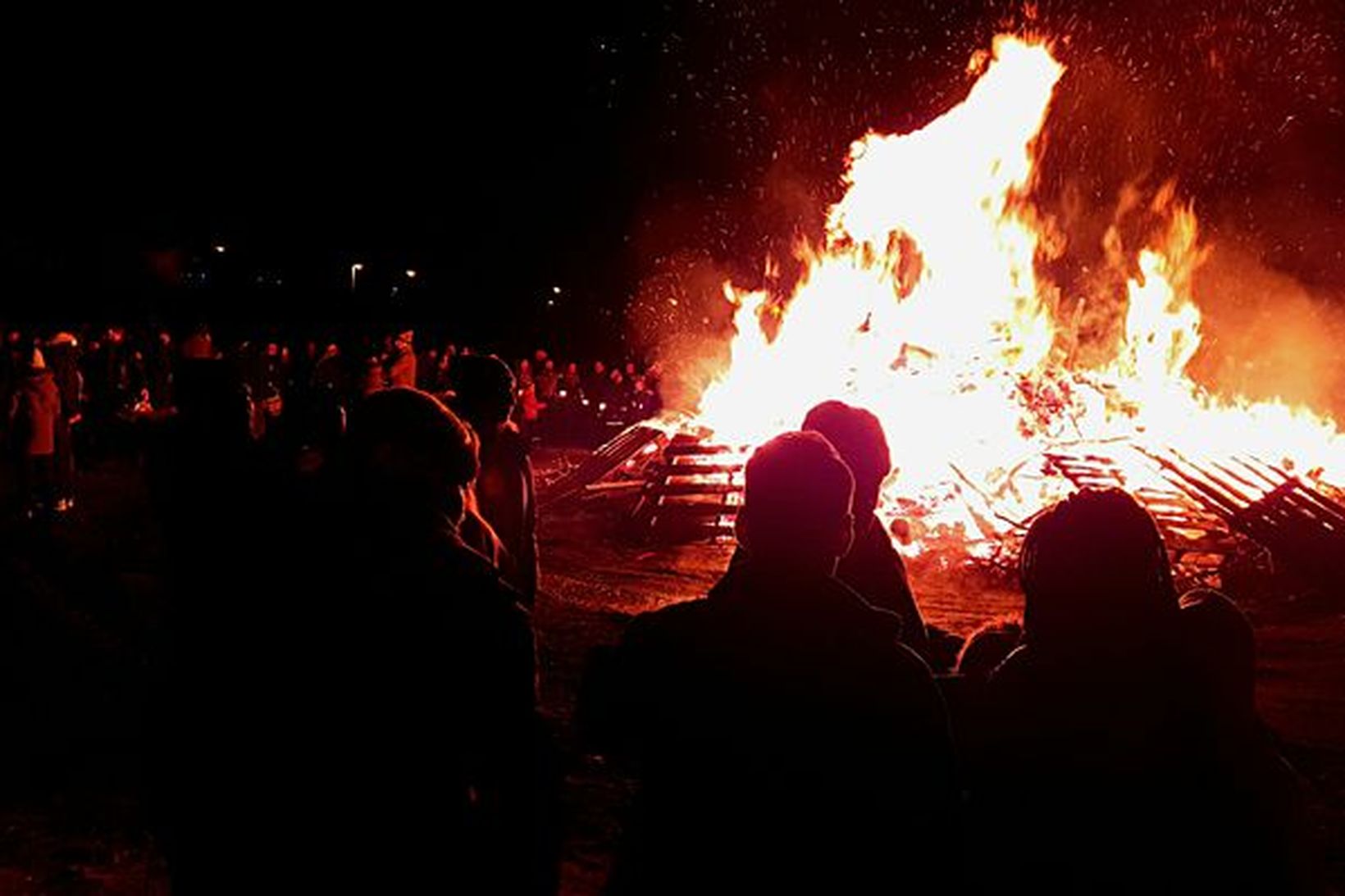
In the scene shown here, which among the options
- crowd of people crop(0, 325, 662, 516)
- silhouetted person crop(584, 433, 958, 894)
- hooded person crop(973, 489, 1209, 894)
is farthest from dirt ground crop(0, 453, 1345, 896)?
hooded person crop(973, 489, 1209, 894)

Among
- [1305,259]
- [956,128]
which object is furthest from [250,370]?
[1305,259]

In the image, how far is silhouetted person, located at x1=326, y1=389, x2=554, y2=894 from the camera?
2365mm

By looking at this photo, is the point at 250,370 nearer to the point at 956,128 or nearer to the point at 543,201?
the point at 956,128

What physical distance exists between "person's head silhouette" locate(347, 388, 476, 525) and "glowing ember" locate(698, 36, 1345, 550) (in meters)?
12.9

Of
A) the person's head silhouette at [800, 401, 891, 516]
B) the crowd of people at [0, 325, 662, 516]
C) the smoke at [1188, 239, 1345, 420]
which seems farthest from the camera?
the smoke at [1188, 239, 1345, 420]

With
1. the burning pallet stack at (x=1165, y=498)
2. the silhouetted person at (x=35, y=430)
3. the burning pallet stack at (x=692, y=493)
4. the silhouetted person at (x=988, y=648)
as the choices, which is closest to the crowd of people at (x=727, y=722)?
the silhouetted person at (x=988, y=648)

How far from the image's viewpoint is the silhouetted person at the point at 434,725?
237 cm

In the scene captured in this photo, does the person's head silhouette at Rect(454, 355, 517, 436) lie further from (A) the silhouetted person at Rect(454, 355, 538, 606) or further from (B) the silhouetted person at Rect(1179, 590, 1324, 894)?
(B) the silhouetted person at Rect(1179, 590, 1324, 894)

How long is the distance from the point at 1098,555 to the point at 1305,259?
1213 inches

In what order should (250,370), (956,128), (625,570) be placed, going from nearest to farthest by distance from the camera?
(625,570), (956,128), (250,370)

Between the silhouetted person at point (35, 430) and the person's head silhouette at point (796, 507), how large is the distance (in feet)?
39.6

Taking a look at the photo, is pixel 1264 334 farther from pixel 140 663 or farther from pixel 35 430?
pixel 140 663

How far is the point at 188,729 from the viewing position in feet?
8.32

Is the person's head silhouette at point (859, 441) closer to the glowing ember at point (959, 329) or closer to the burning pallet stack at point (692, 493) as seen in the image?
the burning pallet stack at point (692, 493)
